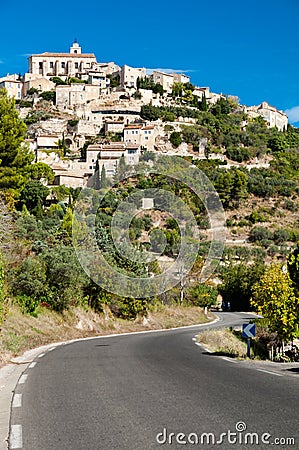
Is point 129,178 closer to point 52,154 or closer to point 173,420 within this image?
point 52,154

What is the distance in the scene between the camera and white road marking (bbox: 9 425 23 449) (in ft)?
20.5

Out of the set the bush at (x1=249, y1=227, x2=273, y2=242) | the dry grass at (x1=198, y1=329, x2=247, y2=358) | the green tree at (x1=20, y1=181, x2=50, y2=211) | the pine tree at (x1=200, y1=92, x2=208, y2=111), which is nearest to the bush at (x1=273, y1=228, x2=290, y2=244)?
the bush at (x1=249, y1=227, x2=273, y2=242)

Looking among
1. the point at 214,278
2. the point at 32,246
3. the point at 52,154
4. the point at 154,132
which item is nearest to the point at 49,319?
the point at 32,246

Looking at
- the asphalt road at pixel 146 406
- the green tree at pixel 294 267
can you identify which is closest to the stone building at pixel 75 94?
the green tree at pixel 294 267

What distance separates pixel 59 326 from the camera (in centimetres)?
2608

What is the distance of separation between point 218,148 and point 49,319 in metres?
116

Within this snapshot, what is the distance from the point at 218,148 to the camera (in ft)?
453

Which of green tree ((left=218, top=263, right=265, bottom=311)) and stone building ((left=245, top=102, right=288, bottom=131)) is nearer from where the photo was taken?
green tree ((left=218, top=263, right=265, bottom=311))

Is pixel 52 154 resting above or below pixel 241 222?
above

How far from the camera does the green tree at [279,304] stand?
70.0 ft

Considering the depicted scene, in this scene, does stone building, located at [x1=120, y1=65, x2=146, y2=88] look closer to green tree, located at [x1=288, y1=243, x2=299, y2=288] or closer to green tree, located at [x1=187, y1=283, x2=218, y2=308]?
green tree, located at [x1=187, y1=283, x2=218, y2=308]

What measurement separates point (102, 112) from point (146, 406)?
14154cm

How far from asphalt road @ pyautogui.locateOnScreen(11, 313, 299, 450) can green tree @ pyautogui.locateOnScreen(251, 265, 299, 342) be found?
330 inches

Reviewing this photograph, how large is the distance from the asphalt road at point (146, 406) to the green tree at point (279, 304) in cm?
838
